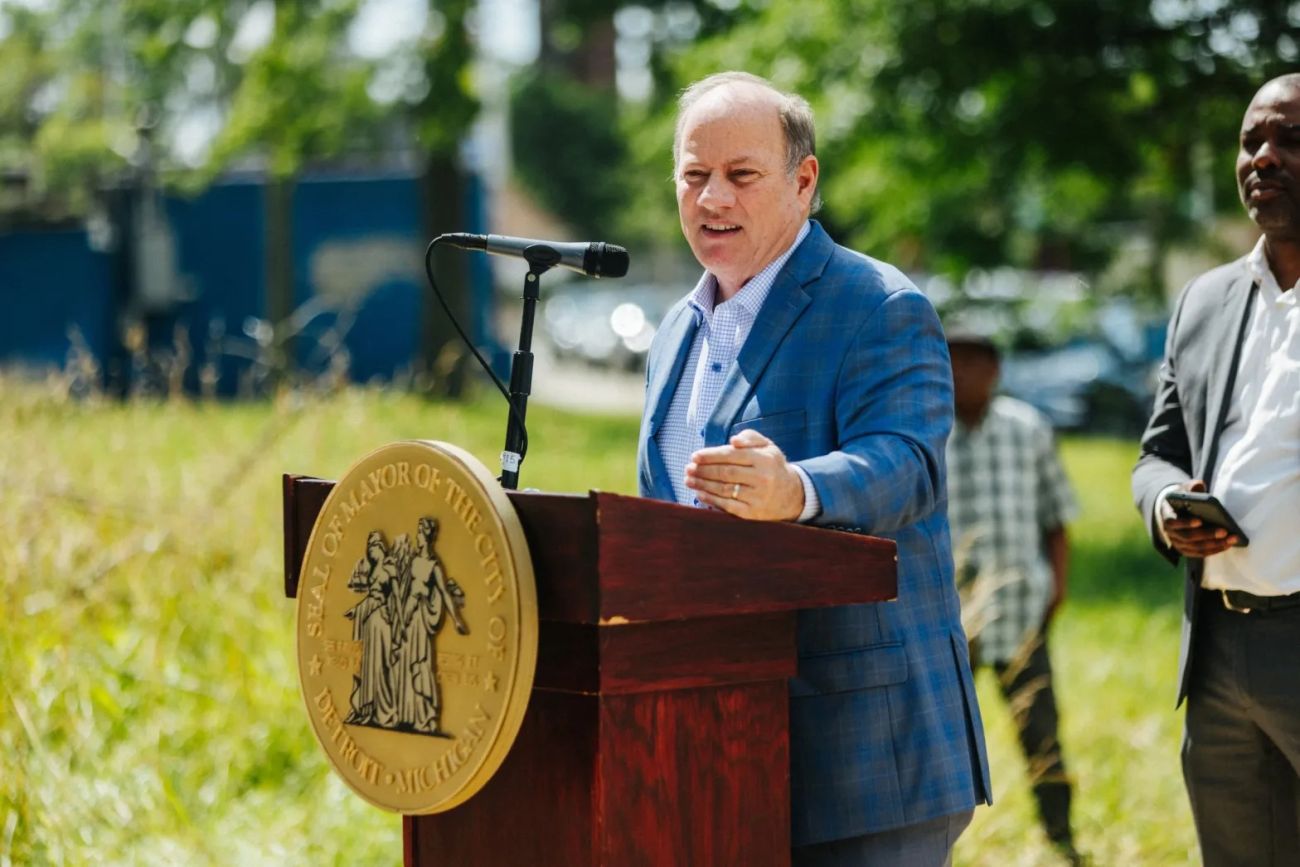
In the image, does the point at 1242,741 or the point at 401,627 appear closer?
the point at 401,627

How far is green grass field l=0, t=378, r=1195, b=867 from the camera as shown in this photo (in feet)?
17.4

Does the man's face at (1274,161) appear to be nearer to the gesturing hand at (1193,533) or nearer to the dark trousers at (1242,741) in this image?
the gesturing hand at (1193,533)

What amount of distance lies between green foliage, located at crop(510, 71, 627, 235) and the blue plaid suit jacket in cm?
4738

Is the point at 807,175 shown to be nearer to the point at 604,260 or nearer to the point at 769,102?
the point at 769,102

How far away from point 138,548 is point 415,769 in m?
4.86

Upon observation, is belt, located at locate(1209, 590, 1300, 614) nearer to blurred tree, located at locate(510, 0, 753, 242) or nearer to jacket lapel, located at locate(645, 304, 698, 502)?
jacket lapel, located at locate(645, 304, 698, 502)

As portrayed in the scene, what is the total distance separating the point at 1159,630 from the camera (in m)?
9.88

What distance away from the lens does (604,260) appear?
2.79m

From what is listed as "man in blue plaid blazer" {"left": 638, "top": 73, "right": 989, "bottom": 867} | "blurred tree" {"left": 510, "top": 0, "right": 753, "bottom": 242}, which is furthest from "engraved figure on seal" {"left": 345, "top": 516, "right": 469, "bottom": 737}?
"blurred tree" {"left": 510, "top": 0, "right": 753, "bottom": 242}

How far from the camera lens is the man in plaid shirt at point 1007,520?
6.11 metres

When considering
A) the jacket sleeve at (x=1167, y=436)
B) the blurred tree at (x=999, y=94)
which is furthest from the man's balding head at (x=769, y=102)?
the blurred tree at (x=999, y=94)

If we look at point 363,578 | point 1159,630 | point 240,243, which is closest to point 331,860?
point 363,578

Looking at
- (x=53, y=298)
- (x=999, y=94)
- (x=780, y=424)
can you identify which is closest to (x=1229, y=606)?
(x=780, y=424)

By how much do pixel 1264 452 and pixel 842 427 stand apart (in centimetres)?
110
